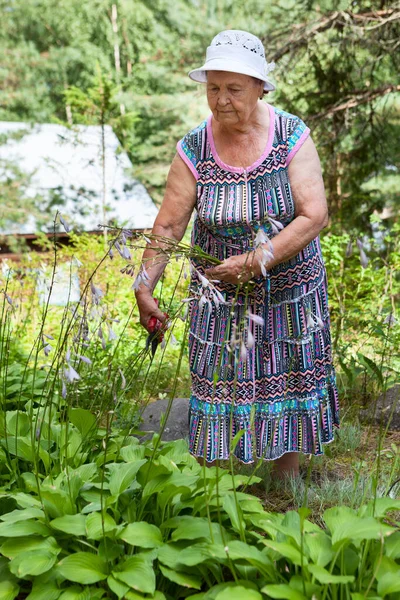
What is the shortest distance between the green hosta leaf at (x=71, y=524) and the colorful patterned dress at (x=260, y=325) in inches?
37.9

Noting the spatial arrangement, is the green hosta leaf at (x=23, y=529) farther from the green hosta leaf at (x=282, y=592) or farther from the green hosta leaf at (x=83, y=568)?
the green hosta leaf at (x=282, y=592)

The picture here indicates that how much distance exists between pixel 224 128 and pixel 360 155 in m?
7.62

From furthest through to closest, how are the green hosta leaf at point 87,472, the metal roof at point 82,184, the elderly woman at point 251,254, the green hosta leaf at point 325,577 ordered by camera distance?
the metal roof at point 82,184, the elderly woman at point 251,254, the green hosta leaf at point 87,472, the green hosta leaf at point 325,577

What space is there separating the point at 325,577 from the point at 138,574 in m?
0.57

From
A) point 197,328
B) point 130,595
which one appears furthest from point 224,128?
point 130,595

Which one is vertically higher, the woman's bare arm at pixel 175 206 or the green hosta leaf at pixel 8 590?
the woman's bare arm at pixel 175 206

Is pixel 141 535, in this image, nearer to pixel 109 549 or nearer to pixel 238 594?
pixel 109 549

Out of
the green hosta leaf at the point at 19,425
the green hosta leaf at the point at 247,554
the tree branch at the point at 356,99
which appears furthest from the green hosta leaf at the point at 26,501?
the tree branch at the point at 356,99

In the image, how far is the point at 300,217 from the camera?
3.06 m

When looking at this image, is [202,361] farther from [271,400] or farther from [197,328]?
[271,400]

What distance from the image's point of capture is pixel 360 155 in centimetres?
1039

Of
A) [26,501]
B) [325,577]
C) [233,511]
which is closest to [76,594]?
[26,501]

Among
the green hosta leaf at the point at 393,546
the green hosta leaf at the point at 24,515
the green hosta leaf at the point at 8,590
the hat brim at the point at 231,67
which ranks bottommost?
the green hosta leaf at the point at 8,590

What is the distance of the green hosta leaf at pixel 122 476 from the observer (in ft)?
8.35
